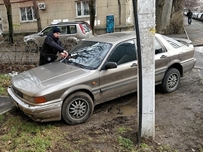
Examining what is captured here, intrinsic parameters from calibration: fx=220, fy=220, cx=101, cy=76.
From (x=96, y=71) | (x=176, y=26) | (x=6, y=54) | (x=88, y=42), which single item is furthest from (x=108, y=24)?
(x=96, y=71)

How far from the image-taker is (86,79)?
4188 millimetres

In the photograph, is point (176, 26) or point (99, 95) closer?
point (99, 95)

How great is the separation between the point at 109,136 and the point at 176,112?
1726 millimetres

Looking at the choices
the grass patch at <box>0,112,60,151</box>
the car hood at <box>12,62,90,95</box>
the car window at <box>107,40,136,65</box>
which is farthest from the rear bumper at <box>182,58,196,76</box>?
the grass patch at <box>0,112,60,151</box>

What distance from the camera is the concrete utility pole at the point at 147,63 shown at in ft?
10.6

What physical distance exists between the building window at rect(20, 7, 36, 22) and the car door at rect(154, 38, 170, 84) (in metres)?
16.4

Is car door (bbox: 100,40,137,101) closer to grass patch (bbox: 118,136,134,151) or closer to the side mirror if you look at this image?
the side mirror

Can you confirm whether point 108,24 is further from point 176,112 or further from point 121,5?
point 176,112

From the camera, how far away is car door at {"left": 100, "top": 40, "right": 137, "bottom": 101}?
4492 mm

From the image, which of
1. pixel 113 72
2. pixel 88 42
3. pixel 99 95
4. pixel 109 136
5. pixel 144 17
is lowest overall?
pixel 109 136

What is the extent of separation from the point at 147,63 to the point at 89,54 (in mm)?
1749

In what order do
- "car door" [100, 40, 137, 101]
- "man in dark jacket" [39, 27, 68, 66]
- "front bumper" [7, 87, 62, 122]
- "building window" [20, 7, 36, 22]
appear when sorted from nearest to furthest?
"front bumper" [7, 87, 62, 122], "car door" [100, 40, 137, 101], "man in dark jacket" [39, 27, 68, 66], "building window" [20, 7, 36, 22]

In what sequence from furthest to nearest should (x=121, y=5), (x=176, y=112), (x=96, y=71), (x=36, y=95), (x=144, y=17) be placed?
(x=121, y=5)
(x=176, y=112)
(x=96, y=71)
(x=36, y=95)
(x=144, y=17)

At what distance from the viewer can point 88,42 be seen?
526 centimetres
